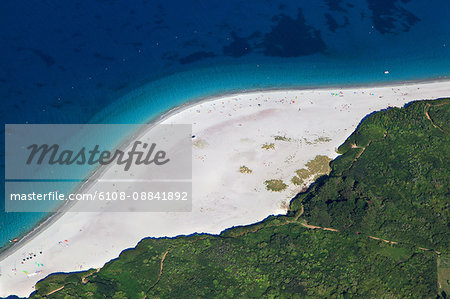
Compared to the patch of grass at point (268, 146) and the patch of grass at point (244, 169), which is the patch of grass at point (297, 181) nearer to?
the patch of grass at point (244, 169)

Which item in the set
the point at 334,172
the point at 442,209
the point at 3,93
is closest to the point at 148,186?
the point at 334,172

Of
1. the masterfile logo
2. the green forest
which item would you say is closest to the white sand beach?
the masterfile logo

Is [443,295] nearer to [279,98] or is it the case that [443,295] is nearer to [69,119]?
[279,98]

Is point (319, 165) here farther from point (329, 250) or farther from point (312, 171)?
point (329, 250)

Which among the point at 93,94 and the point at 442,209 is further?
the point at 93,94

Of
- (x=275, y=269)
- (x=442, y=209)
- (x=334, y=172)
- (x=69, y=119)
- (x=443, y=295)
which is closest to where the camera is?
(x=443, y=295)

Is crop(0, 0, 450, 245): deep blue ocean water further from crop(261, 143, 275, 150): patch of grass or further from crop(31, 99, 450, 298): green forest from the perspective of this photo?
crop(31, 99, 450, 298): green forest

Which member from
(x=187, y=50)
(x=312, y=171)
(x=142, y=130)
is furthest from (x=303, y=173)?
(x=187, y=50)
